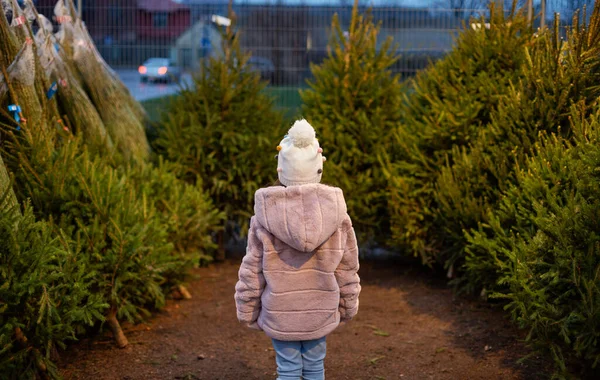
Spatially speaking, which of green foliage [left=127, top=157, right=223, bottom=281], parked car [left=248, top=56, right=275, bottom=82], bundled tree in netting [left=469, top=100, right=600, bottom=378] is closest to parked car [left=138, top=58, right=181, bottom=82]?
parked car [left=248, top=56, right=275, bottom=82]

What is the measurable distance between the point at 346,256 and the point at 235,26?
584 centimetres

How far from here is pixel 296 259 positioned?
12.1 ft

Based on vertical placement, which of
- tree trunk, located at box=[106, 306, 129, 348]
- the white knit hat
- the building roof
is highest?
the building roof

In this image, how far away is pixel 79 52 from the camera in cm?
698

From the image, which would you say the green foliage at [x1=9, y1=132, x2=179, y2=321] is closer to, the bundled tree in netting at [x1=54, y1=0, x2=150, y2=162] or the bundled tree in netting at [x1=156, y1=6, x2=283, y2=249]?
the bundled tree in netting at [x1=54, y1=0, x2=150, y2=162]

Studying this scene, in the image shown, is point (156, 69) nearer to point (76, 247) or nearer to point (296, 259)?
point (76, 247)

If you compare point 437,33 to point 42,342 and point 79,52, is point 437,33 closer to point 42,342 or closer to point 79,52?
point 79,52

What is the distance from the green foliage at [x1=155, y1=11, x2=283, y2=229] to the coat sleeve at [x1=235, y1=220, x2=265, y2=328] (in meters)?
3.65

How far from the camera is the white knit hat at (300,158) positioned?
12.0 feet

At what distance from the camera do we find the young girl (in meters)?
3.60

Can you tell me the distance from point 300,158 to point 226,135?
3776 mm

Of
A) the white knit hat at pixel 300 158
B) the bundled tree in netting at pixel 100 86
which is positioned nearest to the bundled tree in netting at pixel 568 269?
the white knit hat at pixel 300 158

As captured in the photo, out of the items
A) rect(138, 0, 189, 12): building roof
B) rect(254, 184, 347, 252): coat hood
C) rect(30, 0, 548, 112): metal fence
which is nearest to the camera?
rect(254, 184, 347, 252): coat hood

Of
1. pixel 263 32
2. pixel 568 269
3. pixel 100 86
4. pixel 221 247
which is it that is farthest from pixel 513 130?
pixel 263 32
